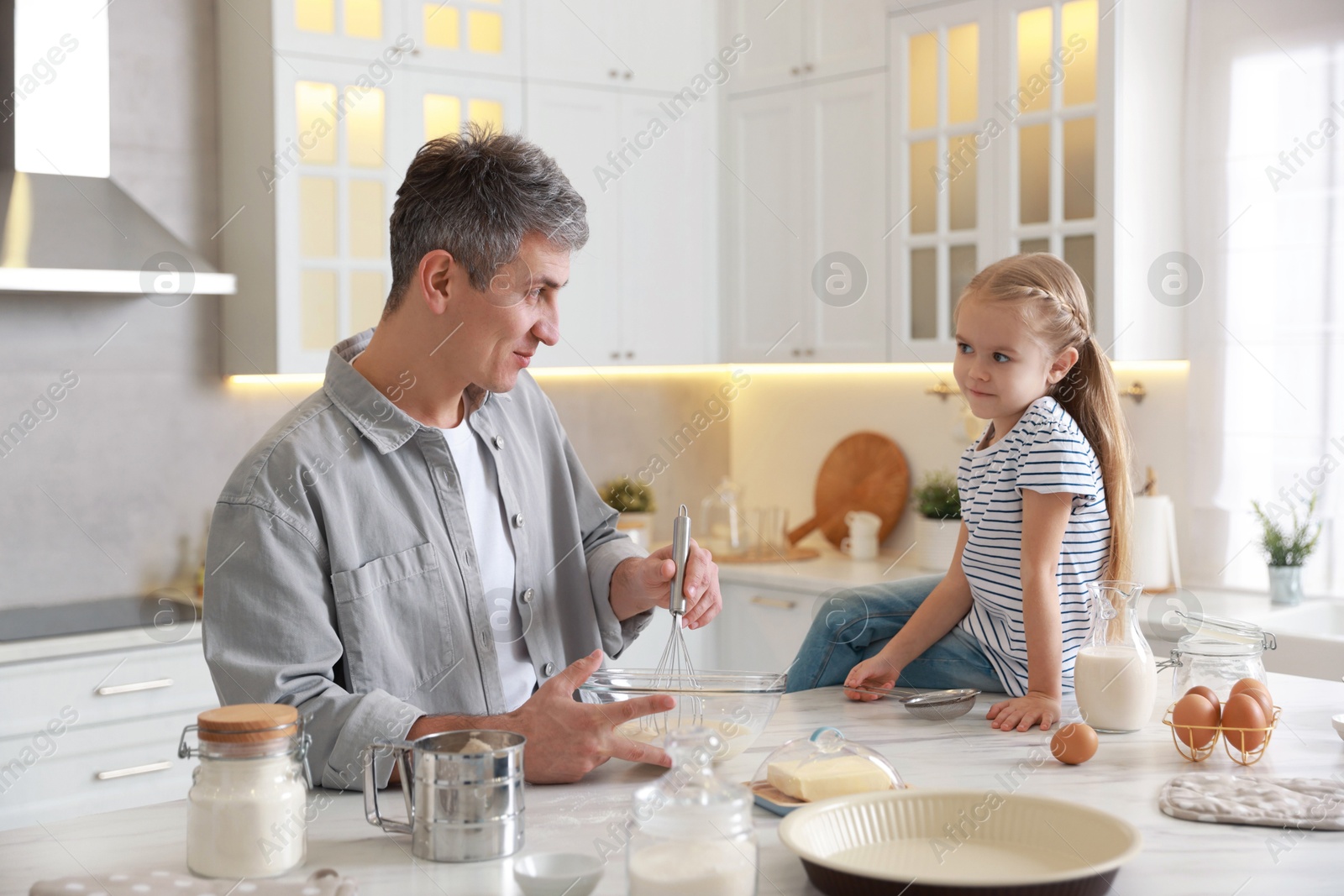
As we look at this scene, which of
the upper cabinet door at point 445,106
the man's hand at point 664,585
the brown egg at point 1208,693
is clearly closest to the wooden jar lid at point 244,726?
the man's hand at point 664,585

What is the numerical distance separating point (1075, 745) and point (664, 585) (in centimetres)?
59

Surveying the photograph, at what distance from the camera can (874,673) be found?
1.63 metres

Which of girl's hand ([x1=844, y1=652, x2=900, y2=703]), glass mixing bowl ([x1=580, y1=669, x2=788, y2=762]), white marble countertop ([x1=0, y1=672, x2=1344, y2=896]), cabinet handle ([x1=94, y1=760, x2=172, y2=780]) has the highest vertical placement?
glass mixing bowl ([x1=580, y1=669, x2=788, y2=762])

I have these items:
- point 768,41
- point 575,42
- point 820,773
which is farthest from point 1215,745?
point 768,41

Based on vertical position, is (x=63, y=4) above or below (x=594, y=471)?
above

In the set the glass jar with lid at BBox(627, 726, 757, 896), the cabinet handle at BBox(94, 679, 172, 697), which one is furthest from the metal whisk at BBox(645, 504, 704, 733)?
the cabinet handle at BBox(94, 679, 172, 697)

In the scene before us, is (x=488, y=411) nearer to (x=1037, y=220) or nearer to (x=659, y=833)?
(x=659, y=833)

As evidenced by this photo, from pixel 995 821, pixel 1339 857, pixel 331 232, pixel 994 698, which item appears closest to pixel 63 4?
pixel 331 232

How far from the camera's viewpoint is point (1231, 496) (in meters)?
3.02

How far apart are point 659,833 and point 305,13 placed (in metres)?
2.56

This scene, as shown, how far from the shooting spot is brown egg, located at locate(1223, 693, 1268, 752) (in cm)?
128

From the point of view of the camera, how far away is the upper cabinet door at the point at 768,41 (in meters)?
3.59

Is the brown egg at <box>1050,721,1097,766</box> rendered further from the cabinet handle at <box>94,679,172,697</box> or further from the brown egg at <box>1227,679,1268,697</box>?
the cabinet handle at <box>94,679,172,697</box>

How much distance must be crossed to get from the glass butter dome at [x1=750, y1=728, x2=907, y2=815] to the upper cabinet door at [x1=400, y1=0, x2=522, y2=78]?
244 cm
